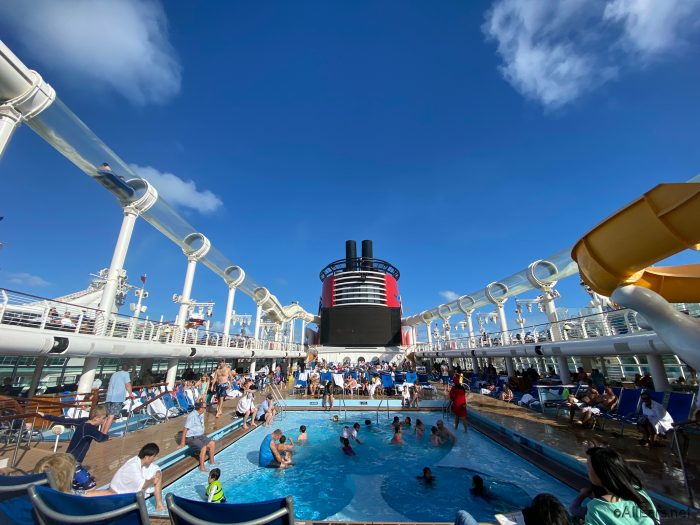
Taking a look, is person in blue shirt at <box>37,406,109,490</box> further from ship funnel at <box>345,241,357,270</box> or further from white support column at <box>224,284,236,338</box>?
ship funnel at <box>345,241,357,270</box>

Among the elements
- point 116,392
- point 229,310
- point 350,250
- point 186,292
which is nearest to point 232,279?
point 229,310

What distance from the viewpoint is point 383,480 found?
6406 millimetres

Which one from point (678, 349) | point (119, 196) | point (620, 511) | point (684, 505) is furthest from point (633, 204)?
point (119, 196)

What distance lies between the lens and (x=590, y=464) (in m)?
2.06

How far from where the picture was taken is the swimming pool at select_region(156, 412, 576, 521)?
510 cm

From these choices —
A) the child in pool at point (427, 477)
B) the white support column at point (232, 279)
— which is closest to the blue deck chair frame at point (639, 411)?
the child in pool at point (427, 477)

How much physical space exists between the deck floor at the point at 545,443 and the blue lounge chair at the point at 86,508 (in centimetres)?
337

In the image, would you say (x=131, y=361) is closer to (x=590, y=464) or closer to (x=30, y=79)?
(x=30, y=79)

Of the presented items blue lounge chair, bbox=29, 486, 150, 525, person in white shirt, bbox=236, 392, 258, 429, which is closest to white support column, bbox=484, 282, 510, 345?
person in white shirt, bbox=236, 392, 258, 429

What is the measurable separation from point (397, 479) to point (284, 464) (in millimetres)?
2548

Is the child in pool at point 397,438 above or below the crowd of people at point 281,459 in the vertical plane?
below

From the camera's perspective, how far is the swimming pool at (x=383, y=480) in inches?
201

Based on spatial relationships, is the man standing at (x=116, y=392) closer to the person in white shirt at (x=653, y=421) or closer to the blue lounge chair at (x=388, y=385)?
the blue lounge chair at (x=388, y=385)

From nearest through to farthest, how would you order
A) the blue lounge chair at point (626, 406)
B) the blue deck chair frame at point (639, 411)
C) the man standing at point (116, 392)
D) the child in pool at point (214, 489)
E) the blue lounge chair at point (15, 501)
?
the blue lounge chair at point (15, 501) → the child in pool at point (214, 489) → the blue deck chair frame at point (639, 411) → the blue lounge chair at point (626, 406) → the man standing at point (116, 392)
